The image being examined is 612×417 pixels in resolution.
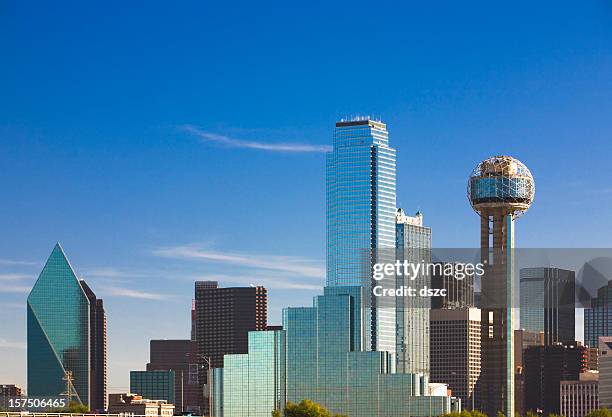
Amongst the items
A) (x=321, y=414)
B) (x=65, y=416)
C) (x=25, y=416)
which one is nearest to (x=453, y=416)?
(x=321, y=414)

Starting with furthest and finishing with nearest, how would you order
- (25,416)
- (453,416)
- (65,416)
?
(453,416)
(65,416)
(25,416)

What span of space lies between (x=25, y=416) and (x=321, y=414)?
9376 centimetres

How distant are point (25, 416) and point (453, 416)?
99540 millimetres

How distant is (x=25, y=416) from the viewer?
109875mm

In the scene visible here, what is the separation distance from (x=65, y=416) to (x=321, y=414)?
78097 millimetres

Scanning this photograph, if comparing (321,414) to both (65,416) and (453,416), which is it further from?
(65,416)

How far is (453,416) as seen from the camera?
199625 millimetres

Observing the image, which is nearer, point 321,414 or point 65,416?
point 65,416

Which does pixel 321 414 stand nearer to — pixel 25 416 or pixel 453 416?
pixel 453 416

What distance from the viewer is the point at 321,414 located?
199875mm

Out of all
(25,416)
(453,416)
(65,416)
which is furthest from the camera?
(453,416)

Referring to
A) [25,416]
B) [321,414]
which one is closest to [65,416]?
[25,416]

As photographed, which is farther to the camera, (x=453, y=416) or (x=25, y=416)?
(x=453, y=416)
